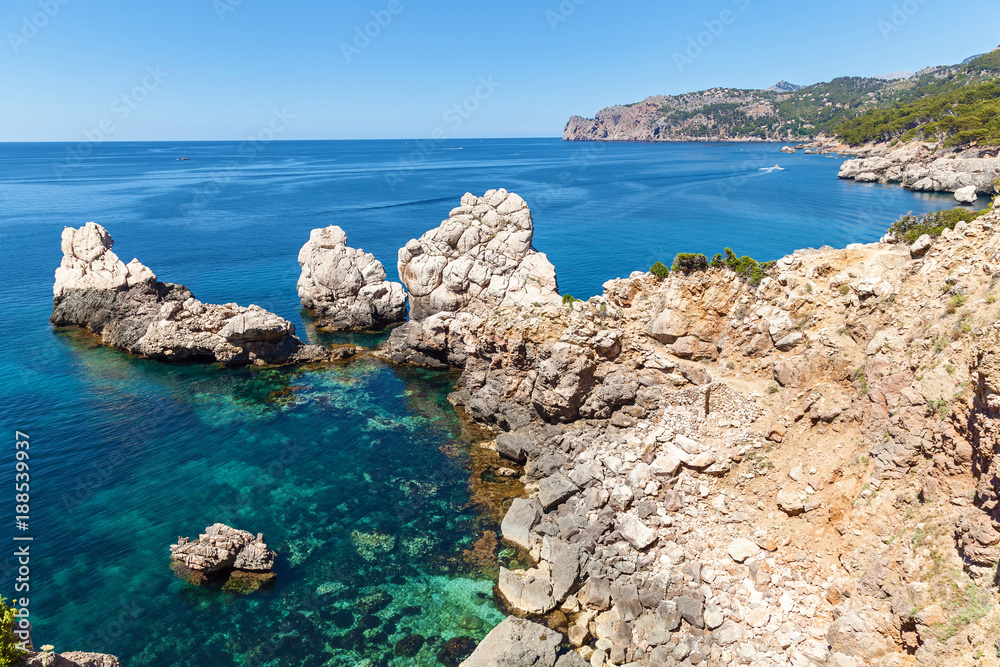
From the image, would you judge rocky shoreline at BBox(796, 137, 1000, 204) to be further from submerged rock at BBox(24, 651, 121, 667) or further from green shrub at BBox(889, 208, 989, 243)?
submerged rock at BBox(24, 651, 121, 667)

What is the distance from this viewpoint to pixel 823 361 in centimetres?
2952

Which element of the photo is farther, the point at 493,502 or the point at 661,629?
the point at 493,502

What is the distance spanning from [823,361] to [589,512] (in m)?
14.9

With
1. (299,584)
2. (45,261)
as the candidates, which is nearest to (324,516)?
(299,584)

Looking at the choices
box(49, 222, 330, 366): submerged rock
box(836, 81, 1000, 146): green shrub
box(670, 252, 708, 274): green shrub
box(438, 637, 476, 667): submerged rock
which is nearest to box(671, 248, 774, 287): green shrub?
box(670, 252, 708, 274): green shrub

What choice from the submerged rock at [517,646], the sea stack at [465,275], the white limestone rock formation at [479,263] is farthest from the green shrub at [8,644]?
the white limestone rock formation at [479,263]

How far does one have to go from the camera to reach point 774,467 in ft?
91.9

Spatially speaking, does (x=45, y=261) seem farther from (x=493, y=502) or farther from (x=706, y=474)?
(x=706, y=474)

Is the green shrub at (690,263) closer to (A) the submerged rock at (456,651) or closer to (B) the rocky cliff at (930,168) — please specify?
(A) the submerged rock at (456,651)

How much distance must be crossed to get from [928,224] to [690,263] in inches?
562

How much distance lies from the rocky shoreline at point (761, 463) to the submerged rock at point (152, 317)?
23.2 meters

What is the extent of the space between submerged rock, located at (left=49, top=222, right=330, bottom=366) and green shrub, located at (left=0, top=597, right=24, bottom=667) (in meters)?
37.1

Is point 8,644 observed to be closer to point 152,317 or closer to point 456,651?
point 456,651
